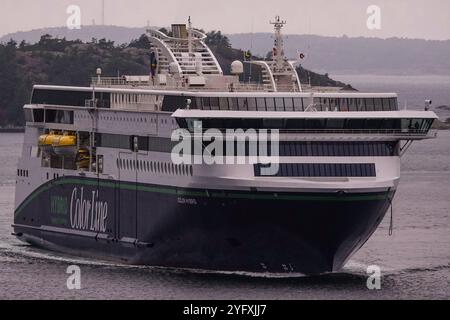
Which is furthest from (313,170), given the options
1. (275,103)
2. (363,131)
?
(275,103)

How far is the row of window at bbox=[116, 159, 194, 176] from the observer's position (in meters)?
67.4

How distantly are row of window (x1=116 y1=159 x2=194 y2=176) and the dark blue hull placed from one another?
660mm

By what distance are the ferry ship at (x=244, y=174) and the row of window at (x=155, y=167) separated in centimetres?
7

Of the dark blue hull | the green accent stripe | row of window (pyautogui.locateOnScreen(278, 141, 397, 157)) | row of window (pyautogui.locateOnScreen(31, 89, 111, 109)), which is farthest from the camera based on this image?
row of window (pyautogui.locateOnScreen(31, 89, 111, 109))

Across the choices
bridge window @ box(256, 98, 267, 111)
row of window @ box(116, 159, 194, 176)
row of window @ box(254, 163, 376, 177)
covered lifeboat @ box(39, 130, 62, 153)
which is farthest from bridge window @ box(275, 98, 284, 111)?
covered lifeboat @ box(39, 130, 62, 153)

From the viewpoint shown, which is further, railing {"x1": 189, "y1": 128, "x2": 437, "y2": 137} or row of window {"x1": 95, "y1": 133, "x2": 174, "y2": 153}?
row of window {"x1": 95, "y1": 133, "x2": 174, "y2": 153}

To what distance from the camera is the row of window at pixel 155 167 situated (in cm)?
6744

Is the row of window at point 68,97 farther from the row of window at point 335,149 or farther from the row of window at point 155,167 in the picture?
the row of window at point 335,149

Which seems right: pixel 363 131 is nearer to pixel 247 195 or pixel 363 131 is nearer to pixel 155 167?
pixel 247 195

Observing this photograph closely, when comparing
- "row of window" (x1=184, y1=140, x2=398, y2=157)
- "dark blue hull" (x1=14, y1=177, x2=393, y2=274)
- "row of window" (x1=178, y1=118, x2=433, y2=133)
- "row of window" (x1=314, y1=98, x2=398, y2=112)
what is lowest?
→ "dark blue hull" (x1=14, y1=177, x2=393, y2=274)

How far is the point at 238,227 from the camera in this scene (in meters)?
66.5

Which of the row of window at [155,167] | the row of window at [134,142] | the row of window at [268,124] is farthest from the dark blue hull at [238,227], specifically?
the row of window at [268,124]

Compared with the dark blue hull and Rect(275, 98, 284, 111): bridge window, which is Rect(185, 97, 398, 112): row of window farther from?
the dark blue hull
